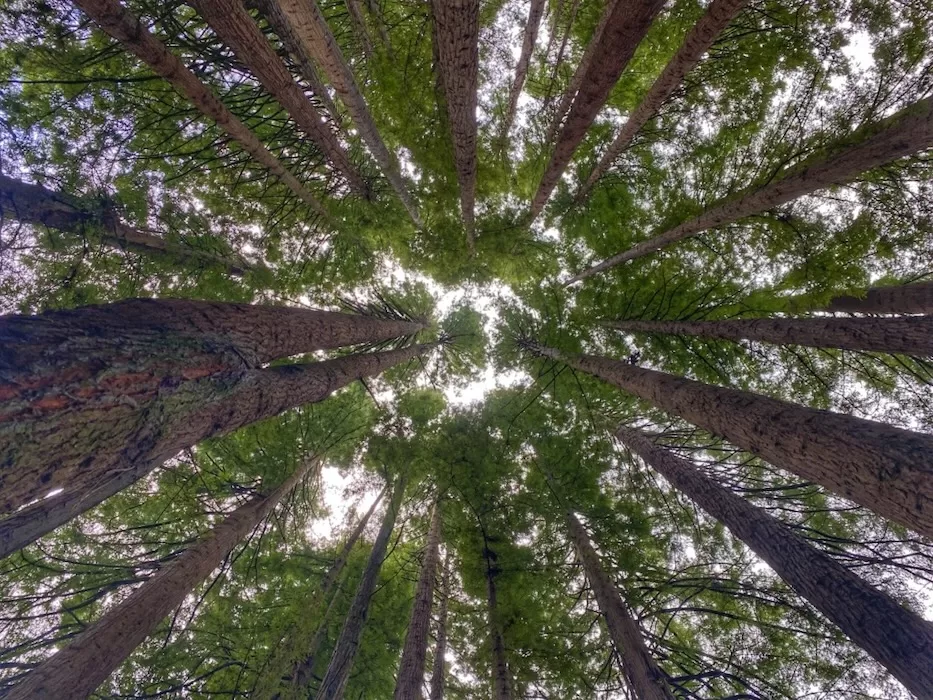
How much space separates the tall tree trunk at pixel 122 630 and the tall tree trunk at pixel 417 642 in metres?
2.86

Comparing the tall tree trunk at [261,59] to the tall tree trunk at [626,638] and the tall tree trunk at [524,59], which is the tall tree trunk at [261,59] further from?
the tall tree trunk at [626,638]

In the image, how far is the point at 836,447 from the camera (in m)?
2.92

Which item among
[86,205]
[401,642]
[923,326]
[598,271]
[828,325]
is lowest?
[401,642]

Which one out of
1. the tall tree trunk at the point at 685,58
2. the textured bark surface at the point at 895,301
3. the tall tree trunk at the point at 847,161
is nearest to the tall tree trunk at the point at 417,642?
the tall tree trunk at the point at 847,161

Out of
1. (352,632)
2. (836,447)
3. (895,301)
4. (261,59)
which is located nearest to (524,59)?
(261,59)

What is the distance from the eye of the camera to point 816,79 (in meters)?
5.67

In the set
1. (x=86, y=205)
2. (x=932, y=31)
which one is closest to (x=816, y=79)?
(x=932, y=31)

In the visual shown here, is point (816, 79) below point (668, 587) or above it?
above

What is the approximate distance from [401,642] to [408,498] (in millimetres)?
2847

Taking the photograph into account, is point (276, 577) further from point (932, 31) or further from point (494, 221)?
point (932, 31)

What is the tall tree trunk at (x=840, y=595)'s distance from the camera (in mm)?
3432

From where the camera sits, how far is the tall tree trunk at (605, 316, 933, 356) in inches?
200

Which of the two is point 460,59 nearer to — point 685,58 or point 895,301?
point 685,58

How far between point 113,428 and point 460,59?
4.34 meters
